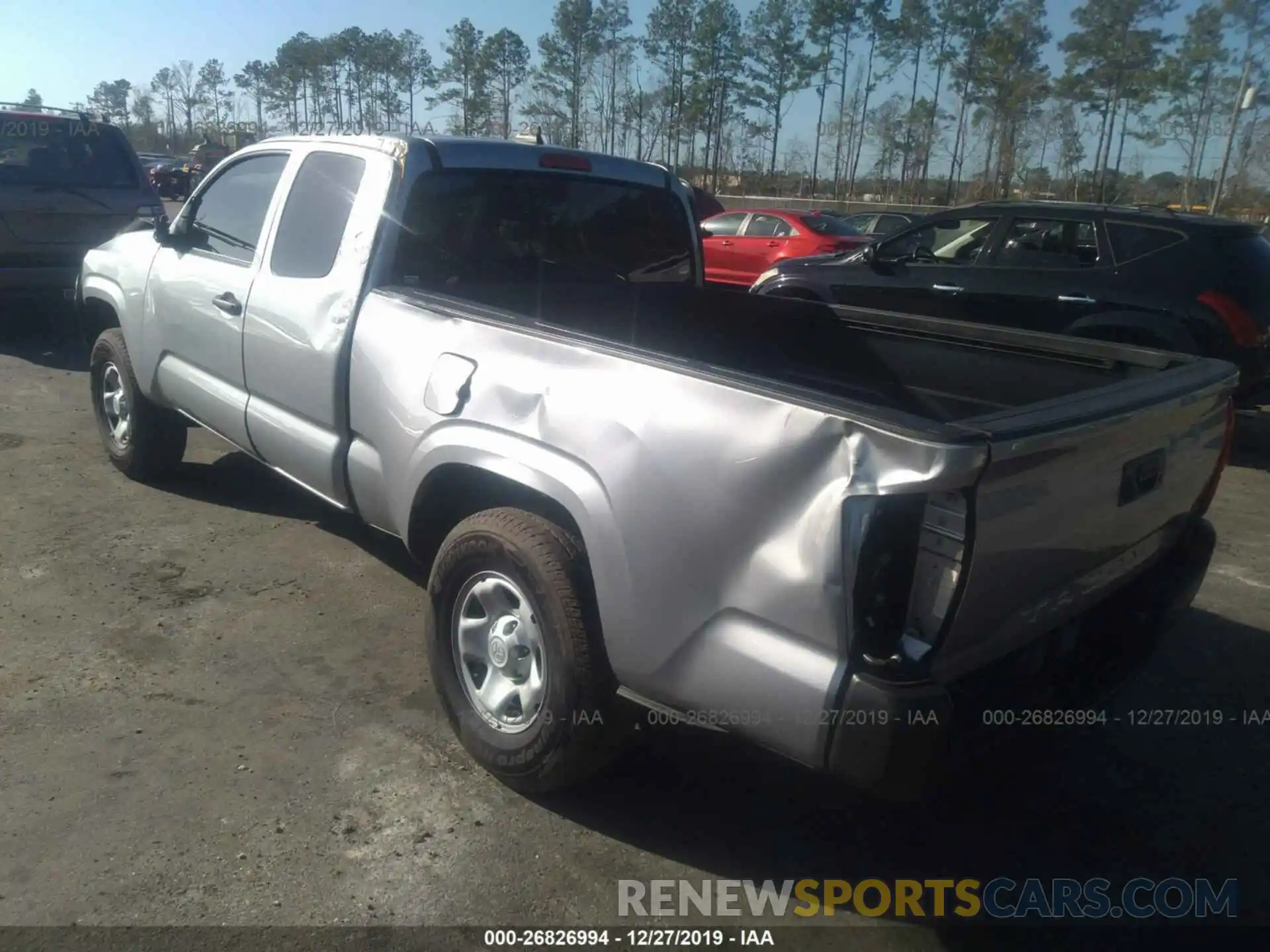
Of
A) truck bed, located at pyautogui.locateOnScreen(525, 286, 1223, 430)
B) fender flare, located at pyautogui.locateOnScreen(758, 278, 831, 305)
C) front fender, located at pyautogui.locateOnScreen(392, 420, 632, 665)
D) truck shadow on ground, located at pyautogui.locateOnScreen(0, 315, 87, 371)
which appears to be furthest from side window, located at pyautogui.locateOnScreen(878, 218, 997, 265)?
truck shadow on ground, located at pyautogui.locateOnScreen(0, 315, 87, 371)

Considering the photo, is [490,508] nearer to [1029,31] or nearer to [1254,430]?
[1254,430]

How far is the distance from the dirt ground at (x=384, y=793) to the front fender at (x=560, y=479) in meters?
0.81

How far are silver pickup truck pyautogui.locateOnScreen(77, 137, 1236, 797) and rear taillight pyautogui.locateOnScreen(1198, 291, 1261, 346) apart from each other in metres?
4.22

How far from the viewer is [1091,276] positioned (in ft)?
25.0

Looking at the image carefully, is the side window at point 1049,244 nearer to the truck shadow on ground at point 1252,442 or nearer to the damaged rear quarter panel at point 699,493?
the truck shadow on ground at point 1252,442

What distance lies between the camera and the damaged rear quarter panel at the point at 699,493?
7.13ft

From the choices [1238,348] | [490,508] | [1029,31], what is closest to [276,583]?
[490,508]

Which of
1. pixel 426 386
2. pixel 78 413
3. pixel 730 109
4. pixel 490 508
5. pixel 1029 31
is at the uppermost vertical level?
pixel 1029 31

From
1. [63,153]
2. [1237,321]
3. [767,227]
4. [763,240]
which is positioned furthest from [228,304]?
[767,227]

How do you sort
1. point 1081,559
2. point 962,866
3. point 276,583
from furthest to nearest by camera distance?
point 276,583
point 962,866
point 1081,559

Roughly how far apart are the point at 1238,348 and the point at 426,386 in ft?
19.8

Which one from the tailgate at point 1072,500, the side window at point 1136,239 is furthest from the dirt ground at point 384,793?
the side window at point 1136,239

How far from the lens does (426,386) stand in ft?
10.7

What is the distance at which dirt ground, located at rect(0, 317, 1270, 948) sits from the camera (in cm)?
272
